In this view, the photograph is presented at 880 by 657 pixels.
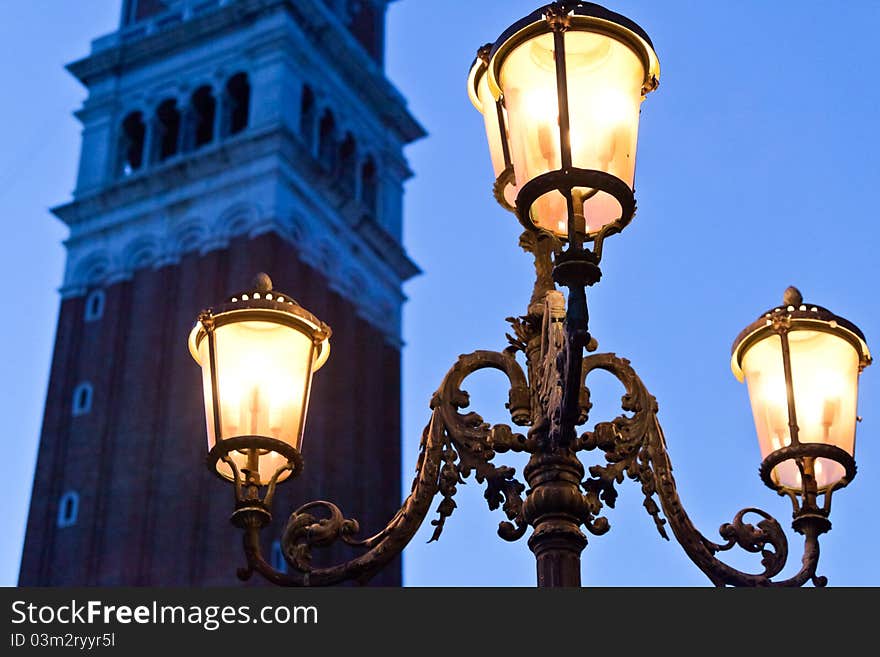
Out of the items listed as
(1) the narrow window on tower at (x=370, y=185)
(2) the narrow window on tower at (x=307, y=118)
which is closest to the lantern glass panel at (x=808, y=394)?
(2) the narrow window on tower at (x=307, y=118)

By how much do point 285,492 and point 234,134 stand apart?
773 cm

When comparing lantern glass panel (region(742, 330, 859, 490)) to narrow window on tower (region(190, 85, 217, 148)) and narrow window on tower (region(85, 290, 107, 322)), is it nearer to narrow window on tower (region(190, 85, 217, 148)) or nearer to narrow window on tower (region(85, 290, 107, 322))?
narrow window on tower (region(85, 290, 107, 322))

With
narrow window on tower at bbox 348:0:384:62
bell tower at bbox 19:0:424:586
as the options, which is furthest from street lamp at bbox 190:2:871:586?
narrow window on tower at bbox 348:0:384:62

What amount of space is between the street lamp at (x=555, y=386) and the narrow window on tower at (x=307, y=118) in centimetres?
2424

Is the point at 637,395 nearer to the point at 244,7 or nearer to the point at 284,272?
the point at 284,272

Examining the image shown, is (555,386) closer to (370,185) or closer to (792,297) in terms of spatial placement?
(792,297)

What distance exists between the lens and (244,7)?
2994 centimetres

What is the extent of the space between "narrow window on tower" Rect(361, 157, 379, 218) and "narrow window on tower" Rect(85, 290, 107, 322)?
5.40 meters

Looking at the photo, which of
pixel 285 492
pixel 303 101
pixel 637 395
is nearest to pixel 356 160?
pixel 303 101

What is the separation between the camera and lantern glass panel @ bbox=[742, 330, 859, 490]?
5.00 meters

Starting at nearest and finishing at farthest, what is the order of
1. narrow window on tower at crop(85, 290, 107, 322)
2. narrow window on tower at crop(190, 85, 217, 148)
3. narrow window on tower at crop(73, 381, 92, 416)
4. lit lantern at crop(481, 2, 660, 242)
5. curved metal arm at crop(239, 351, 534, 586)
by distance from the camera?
lit lantern at crop(481, 2, 660, 242), curved metal arm at crop(239, 351, 534, 586), narrow window on tower at crop(73, 381, 92, 416), narrow window on tower at crop(85, 290, 107, 322), narrow window on tower at crop(190, 85, 217, 148)

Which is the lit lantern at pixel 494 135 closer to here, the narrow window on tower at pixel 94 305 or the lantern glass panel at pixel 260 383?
the lantern glass panel at pixel 260 383

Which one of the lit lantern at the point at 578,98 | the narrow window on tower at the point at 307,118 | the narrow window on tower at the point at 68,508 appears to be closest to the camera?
the lit lantern at the point at 578,98

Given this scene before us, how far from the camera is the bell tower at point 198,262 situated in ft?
84.7
